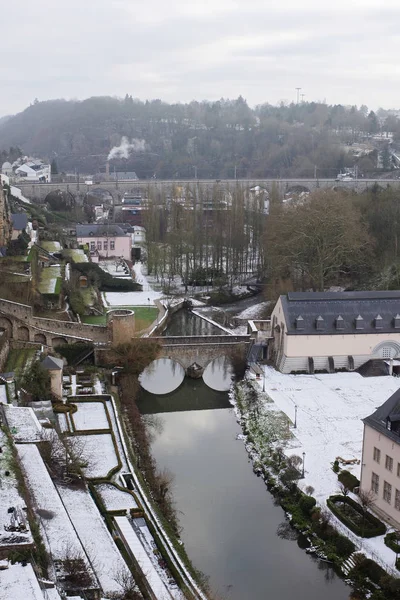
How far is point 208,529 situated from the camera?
830 inches

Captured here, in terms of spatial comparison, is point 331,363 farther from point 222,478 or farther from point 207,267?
point 207,267

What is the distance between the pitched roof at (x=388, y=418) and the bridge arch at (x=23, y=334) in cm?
1950

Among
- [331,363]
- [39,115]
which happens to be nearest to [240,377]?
[331,363]

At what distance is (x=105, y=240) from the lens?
59281 mm

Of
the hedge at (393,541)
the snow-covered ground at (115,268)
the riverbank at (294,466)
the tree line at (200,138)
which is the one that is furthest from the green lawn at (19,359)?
the tree line at (200,138)

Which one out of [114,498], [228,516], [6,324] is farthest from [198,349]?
[114,498]

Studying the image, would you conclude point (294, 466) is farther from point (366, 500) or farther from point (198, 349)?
point (198, 349)

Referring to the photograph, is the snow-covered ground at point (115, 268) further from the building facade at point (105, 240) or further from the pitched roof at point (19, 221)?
the pitched roof at point (19, 221)

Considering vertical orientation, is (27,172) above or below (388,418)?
above

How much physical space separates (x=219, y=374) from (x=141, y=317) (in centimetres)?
934

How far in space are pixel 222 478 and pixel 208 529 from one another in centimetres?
324

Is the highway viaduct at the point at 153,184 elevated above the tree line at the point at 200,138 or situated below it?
below

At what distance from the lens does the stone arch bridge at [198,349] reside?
3397 cm

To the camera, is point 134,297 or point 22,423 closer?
point 22,423
